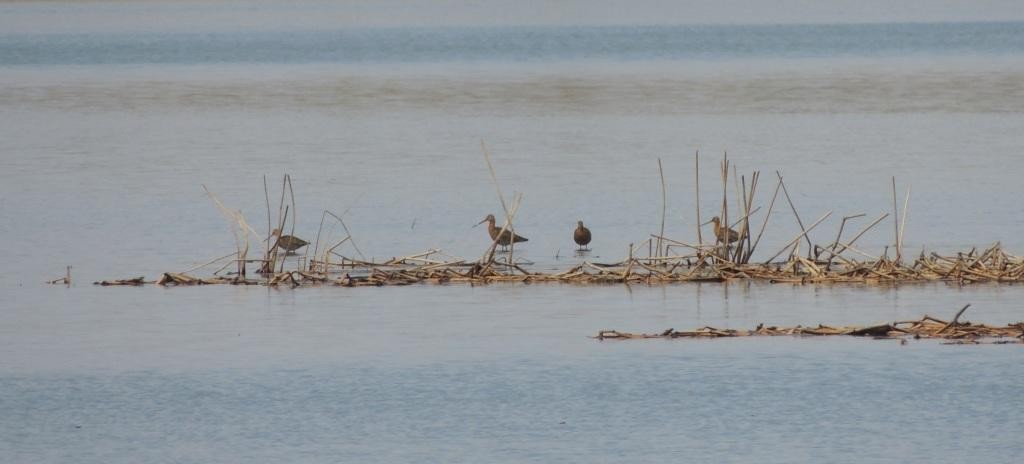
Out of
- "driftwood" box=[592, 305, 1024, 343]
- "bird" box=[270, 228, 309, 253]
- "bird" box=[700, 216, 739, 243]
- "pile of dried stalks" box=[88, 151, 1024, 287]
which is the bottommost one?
"driftwood" box=[592, 305, 1024, 343]

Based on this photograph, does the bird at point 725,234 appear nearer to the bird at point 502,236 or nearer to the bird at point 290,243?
the bird at point 502,236

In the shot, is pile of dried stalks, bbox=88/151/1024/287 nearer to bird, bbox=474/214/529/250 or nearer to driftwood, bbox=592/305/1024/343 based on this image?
bird, bbox=474/214/529/250

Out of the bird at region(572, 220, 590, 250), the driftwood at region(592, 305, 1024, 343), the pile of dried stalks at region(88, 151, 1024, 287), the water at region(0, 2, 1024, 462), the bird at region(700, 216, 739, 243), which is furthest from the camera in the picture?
the bird at region(572, 220, 590, 250)

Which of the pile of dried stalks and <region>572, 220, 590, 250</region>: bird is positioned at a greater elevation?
<region>572, 220, 590, 250</region>: bird

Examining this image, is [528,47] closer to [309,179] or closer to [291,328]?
[309,179]

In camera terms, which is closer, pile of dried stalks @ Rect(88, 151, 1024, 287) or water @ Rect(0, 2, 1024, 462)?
water @ Rect(0, 2, 1024, 462)

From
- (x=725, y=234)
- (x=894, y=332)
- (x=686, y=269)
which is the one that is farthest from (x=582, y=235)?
(x=894, y=332)

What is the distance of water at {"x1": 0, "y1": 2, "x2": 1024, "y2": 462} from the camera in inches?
437

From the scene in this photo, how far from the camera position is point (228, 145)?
33.4m

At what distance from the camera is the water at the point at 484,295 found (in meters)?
11.1

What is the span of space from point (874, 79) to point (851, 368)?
40.4m

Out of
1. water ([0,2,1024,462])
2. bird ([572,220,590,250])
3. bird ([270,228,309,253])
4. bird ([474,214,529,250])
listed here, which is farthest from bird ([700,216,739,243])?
bird ([270,228,309,253])

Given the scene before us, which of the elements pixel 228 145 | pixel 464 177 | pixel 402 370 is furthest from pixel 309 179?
pixel 402 370

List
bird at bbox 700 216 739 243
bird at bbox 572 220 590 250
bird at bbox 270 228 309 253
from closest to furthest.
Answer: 1. bird at bbox 700 216 739 243
2. bird at bbox 270 228 309 253
3. bird at bbox 572 220 590 250
